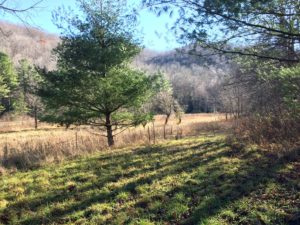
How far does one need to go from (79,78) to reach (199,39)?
5.99 m

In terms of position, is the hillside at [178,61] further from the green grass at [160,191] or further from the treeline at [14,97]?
the treeline at [14,97]

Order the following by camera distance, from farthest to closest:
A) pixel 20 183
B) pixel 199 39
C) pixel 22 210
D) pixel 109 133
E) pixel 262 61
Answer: pixel 109 133 < pixel 262 61 < pixel 20 183 < pixel 199 39 < pixel 22 210

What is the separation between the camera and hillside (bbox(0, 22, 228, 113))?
23.3 ft

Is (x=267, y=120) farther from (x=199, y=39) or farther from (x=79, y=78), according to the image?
(x=79, y=78)

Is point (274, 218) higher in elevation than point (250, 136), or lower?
lower

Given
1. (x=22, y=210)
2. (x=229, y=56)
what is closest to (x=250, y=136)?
(x=229, y=56)

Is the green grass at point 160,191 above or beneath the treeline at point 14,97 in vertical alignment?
beneath

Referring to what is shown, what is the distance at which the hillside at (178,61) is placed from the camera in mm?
7098

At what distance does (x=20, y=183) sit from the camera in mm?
7605

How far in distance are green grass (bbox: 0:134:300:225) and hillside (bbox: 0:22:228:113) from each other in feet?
8.04

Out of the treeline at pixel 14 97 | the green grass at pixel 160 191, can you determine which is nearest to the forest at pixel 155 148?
the green grass at pixel 160 191

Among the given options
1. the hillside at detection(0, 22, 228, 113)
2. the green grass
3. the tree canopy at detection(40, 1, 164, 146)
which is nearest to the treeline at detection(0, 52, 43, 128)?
the hillside at detection(0, 22, 228, 113)

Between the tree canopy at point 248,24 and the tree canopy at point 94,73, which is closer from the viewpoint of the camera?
the tree canopy at point 248,24

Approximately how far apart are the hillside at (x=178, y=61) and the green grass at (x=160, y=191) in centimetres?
245
